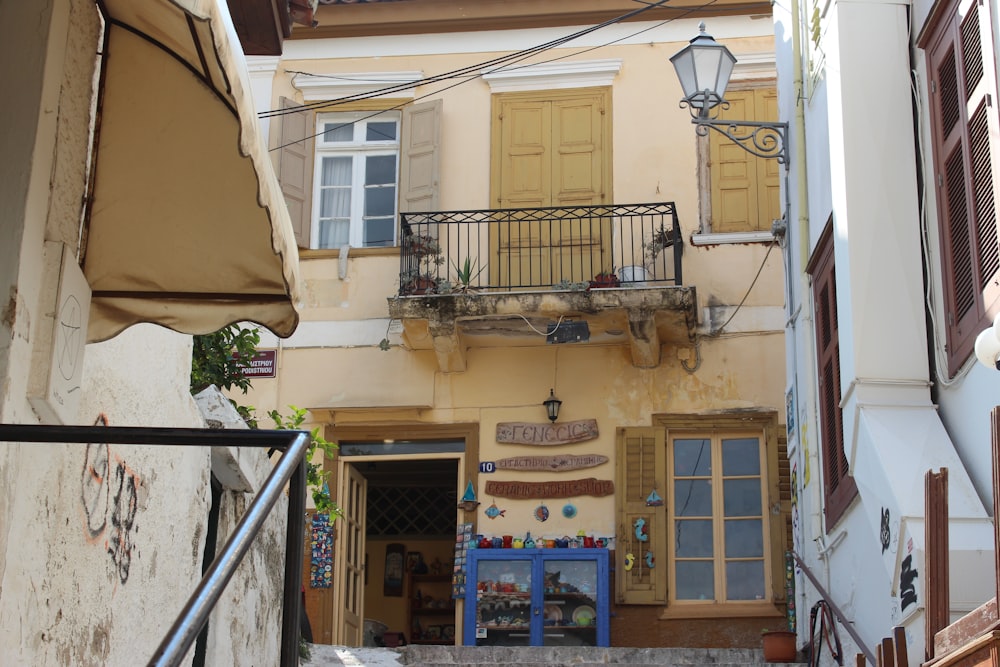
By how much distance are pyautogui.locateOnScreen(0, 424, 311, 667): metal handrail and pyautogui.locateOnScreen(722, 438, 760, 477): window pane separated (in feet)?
36.9

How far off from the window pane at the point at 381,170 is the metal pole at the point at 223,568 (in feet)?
41.3

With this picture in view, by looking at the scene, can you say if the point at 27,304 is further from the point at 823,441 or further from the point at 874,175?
the point at 823,441

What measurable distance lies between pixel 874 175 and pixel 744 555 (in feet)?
20.7

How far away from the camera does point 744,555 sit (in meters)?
13.5

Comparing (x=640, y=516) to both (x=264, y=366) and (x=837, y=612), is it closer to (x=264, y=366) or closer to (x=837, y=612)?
(x=264, y=366)

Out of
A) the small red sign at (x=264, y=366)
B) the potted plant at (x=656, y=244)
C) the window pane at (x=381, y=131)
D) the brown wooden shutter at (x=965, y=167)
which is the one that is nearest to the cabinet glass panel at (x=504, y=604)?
the small red sign at (x=264, y=366)

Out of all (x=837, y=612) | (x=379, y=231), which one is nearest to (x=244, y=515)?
(x=837, y=612)

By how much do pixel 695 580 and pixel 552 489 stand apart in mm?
1673

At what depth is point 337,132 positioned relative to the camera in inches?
612

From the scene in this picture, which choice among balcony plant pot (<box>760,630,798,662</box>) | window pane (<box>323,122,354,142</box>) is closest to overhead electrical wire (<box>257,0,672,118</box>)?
window pane (<box>323,122,354,142</box>)

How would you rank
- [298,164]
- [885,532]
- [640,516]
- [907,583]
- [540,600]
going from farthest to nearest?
[298,164] < [640,516] < [540,600] < [885,532] < [907,583]

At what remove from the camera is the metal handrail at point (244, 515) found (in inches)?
89.2

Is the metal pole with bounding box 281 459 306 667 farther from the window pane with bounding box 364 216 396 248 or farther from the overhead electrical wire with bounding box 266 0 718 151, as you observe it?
the overhead electrical wire with bounding box 266 0 718 151

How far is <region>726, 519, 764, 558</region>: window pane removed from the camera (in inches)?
533
